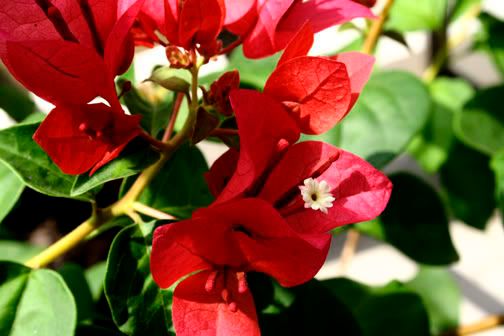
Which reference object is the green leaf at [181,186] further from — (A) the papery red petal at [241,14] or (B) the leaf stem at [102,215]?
(A) the papery red petal at [241,14]

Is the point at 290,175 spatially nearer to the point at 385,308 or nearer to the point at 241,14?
the point at 241,14

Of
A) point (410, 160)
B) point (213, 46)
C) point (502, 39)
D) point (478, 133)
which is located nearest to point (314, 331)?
point (213, 46)

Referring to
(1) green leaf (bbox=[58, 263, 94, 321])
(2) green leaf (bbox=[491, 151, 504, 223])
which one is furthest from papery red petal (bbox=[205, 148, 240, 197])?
(2) green leaf (bbox=[491, 151, 504, 223])

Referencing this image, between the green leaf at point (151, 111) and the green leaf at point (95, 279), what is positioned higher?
the green leaf at point (151, 111)

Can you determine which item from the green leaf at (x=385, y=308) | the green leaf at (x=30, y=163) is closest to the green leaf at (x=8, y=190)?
the green leaf at (x=30, y=163)

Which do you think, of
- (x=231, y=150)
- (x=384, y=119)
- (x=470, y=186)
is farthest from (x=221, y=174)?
(x=470, y=186)

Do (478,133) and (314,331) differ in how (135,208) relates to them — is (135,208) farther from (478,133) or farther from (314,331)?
(478,133)
